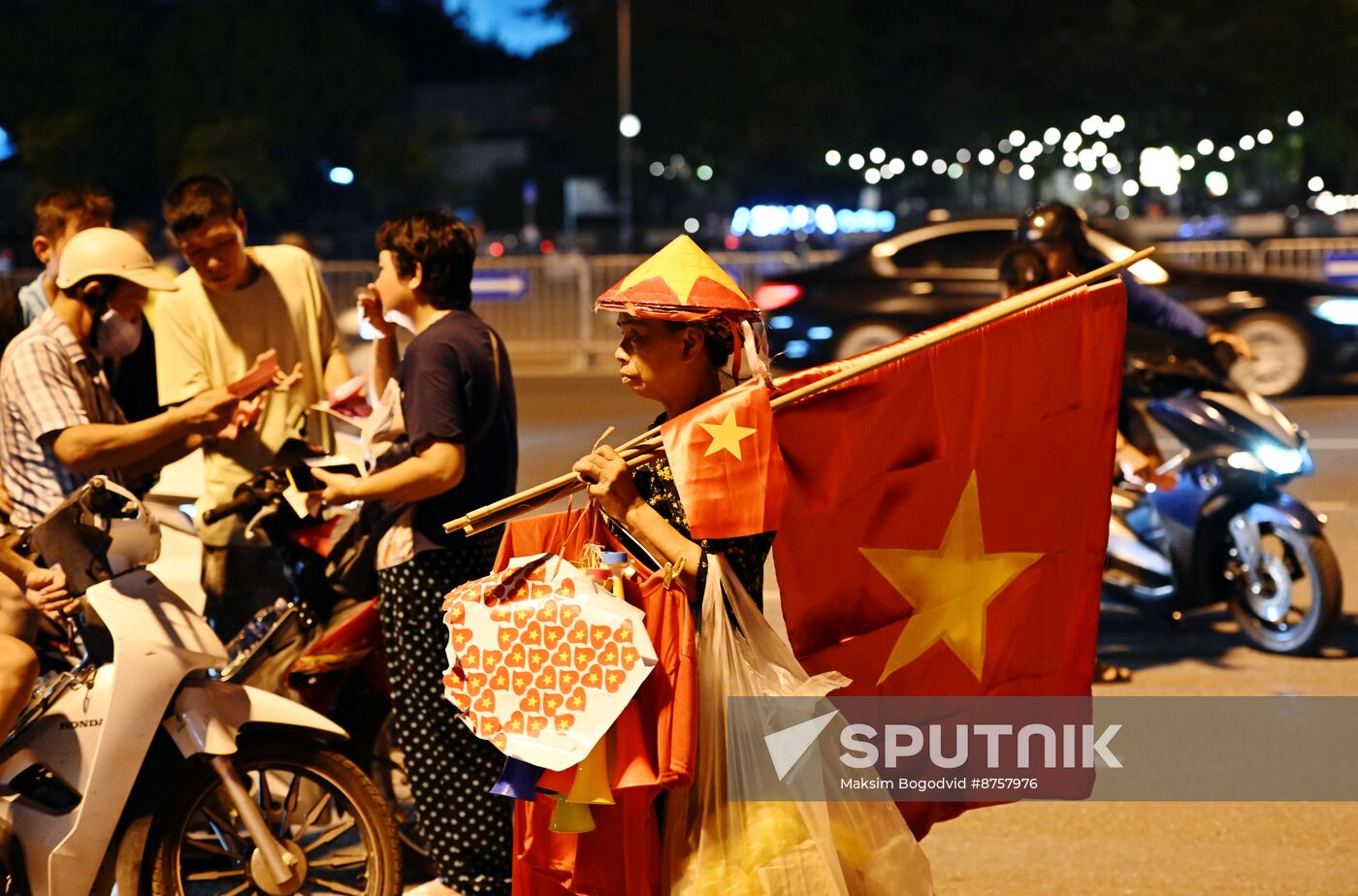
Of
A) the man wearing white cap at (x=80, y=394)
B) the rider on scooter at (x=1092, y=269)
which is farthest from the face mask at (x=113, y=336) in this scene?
the rider on scooter at (x=1092, y=269)

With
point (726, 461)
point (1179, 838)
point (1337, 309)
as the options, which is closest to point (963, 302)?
point (1337, 309)

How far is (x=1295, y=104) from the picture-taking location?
5172 centimetres

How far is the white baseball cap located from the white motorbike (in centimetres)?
66

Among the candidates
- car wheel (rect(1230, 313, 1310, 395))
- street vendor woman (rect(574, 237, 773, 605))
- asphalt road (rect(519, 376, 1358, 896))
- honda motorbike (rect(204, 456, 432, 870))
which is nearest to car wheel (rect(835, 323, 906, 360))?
car wheel (rect(1230, 313, 1310, 395))

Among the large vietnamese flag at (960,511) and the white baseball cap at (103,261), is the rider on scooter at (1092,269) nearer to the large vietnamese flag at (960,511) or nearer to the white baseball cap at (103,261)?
the large vietnamese flag at (960,511)

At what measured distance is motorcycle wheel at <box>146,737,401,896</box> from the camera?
13.3 feet

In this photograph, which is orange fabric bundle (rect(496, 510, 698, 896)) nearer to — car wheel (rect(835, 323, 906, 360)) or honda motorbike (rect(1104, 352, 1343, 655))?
honda motorbike (rect(1104, 352, 1343, 655))

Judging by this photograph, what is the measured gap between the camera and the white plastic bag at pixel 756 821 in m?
3.13

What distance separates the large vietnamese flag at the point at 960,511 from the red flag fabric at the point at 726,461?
0.15m

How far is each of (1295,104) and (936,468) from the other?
5264cm

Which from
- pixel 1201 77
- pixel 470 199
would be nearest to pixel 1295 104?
pixel 1201 77

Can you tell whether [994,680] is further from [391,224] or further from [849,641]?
[391,224]

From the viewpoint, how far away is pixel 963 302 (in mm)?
15727

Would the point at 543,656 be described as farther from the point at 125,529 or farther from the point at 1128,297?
the point at 1128,297
